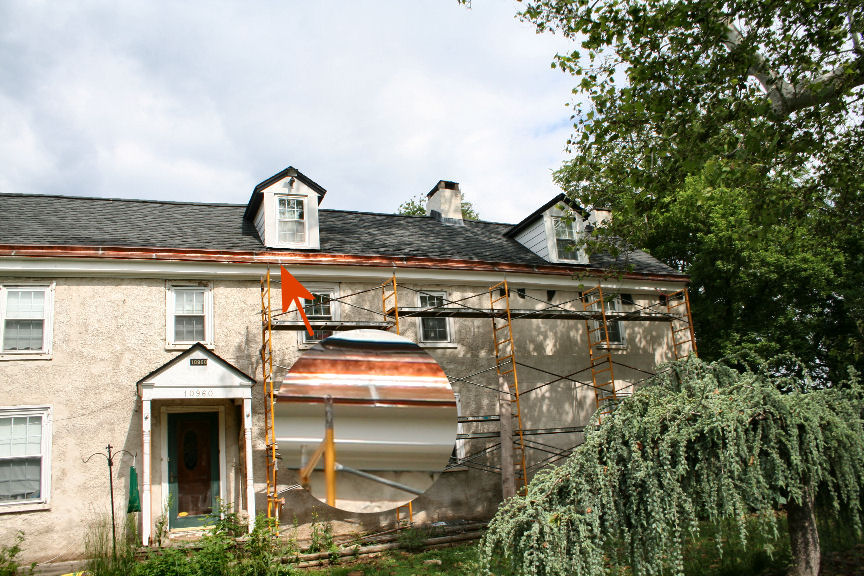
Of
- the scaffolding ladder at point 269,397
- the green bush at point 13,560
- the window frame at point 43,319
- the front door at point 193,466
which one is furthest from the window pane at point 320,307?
the green bush at point 13,560

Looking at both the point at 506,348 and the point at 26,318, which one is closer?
the point at 26,318

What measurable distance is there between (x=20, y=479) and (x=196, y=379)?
11.3 ft

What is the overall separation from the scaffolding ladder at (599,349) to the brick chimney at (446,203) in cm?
461

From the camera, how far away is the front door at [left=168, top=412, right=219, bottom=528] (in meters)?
12.9

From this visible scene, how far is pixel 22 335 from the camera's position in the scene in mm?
12633

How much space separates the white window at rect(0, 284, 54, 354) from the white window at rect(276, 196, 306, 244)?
470 cm

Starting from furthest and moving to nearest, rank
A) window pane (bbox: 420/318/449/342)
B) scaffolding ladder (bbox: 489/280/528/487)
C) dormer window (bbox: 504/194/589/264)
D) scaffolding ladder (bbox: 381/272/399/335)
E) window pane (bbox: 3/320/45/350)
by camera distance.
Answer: dormer window (bbox: 504/194/589/264) → window pane (bbox: 420/318/449/342) → scaffolding ladder (bbox: 489/280/528/487) → scaffolding ladder (bbox: 381/272/399/335) → window pane (bbox: 3/320/45/350)

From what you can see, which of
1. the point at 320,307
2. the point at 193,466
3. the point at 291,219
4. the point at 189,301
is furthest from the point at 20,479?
the point at 291,219

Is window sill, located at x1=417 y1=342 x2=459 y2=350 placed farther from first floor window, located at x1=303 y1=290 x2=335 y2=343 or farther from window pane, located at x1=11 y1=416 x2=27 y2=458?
window pane, located at x1=11 y1=416 x2=27 y2=458

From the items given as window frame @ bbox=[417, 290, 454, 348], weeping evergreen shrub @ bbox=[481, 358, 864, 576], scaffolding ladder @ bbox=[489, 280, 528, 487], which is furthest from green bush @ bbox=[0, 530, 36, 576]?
scaffolding ladder @ bbox=[489, 280, 528, 487]

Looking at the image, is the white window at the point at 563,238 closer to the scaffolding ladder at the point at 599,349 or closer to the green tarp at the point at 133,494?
the scaffolding ladder at the point at 599,349

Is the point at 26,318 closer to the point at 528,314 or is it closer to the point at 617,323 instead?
the point at 528,314

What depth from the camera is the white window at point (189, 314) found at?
13523 mm

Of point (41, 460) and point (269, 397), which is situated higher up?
point (269, 397)
